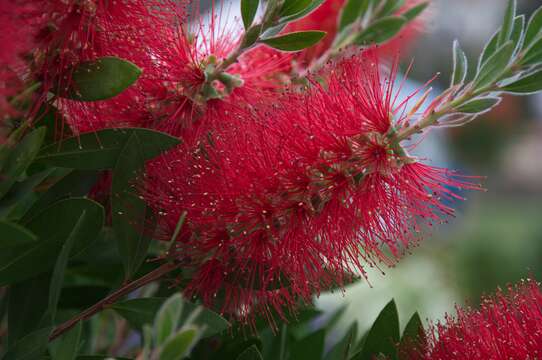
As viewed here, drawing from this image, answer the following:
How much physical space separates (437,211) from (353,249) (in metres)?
0.15

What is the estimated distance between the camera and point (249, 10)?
77 cm

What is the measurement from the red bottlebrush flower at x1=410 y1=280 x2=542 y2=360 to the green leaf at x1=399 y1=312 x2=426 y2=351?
1cm

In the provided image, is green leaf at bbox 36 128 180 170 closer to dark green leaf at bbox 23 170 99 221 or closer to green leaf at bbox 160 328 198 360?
dark green leaf at bbox 23 170 99 221

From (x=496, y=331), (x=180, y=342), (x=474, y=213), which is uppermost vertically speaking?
(x=180, y=342)

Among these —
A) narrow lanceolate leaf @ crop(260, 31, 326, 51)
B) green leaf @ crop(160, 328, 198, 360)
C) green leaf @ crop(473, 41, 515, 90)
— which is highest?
narrow lanceolate leaf @ crop(260, 31, 326, 51)

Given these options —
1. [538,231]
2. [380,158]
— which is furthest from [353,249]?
[538,231]

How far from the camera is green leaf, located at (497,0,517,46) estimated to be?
2.45 ft

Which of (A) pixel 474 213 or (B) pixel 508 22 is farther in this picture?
(A) pixel 474 213

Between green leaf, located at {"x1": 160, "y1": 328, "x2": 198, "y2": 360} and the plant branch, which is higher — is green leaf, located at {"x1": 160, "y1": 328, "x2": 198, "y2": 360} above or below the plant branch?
below

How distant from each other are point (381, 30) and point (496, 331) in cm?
37

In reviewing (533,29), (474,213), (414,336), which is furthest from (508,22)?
(474,213)

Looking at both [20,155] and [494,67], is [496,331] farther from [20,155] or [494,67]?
[20,155]

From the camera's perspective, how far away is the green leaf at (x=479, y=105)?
745 mm

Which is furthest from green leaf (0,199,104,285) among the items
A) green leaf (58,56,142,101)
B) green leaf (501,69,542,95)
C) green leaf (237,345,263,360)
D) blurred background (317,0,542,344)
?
blurred background (317,0,542,344)
